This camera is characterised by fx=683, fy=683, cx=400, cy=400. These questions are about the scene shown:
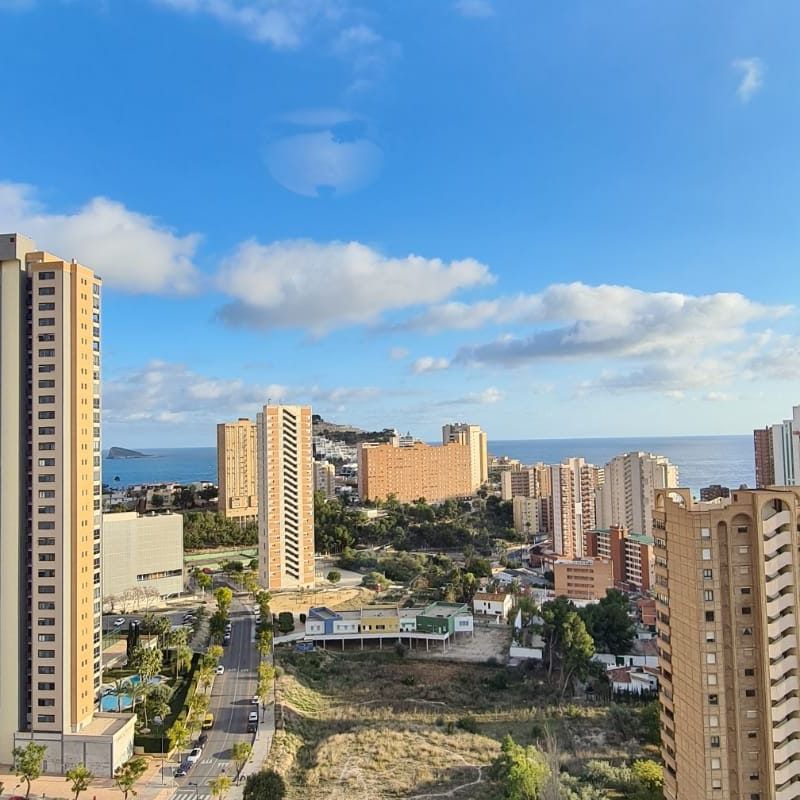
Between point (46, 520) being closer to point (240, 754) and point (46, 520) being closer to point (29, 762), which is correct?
point (29, 762)

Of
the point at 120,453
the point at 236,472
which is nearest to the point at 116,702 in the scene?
the point at 236,472

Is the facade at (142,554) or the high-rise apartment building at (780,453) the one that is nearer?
the facade at (142,554)

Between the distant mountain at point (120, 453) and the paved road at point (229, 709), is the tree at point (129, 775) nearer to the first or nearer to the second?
the paved road at point (229, 709)

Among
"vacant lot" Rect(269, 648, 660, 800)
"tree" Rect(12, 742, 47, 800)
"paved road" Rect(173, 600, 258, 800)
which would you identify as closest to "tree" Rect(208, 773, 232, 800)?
"paved road" Rect(173, 600, 258, 800)

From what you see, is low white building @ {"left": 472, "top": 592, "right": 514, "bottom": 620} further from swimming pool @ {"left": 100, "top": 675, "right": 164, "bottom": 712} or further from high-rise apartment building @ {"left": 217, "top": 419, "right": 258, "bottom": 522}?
high-rise apartment building @ {"left": 217, "top": 419, "right": 258, "bottom": 522}

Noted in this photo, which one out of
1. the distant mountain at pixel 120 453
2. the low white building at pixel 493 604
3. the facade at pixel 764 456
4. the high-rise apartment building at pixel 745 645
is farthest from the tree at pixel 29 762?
the distant mountain at pixel 120 453

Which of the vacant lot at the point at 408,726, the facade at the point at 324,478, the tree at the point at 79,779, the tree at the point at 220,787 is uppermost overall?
the facade at the point at 324,478

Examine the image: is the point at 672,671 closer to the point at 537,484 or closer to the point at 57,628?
the point at 57,628

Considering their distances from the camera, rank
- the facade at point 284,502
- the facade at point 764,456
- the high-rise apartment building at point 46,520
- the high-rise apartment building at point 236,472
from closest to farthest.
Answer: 1. the high-rise apartment building at point 46,520
2. the facade at point 284,502
3. the facade at point 764,456
4. the high-rise apartment building at point 236,472
